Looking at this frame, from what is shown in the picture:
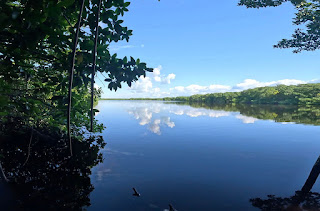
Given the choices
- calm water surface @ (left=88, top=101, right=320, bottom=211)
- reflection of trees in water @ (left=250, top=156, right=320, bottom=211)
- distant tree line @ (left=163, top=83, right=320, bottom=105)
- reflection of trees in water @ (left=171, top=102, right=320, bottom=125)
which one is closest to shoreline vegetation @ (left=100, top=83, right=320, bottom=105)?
distant tree line @ (left=163, top=83, right=320, bottom=105)

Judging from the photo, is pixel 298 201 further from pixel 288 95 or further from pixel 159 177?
pixel 288 95

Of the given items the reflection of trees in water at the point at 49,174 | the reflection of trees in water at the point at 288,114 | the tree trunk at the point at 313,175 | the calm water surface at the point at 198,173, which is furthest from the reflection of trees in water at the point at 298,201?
the reflection of trees in water at the point at 288,114

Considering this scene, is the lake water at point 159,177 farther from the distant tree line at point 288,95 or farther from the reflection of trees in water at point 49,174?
the distant tree line at point 288,95

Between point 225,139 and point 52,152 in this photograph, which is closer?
point 52,152

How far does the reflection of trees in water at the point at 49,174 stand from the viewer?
26.5ft

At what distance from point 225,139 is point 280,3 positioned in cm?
1411

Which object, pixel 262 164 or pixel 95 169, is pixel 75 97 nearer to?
pixel 95 169

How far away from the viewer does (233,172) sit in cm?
1258

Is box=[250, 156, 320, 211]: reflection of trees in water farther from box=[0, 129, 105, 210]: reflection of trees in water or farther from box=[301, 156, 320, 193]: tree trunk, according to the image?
box=[0, 129, 105, 210]: reflection of trees in water

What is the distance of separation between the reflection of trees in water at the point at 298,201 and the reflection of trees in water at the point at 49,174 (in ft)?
23.1

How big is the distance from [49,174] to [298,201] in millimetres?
11593

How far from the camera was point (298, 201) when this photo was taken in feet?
28.4

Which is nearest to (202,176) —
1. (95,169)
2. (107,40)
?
(95,169)

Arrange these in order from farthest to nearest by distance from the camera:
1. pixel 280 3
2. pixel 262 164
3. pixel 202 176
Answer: pixel 262 164 < pixel 280 3 < pixel 202 176
